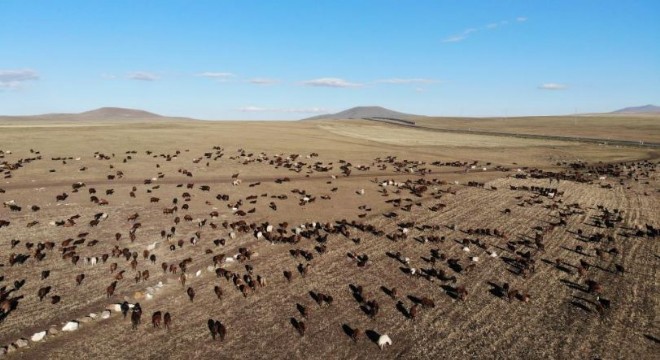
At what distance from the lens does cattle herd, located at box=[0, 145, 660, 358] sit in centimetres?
1177

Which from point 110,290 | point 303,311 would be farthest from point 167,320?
point 303,311

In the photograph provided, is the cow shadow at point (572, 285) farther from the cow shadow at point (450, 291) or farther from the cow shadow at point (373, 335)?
the cow shadow at point (373, 335)

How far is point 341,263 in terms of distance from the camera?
16.1 m

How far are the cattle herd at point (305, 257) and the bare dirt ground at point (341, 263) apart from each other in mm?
76

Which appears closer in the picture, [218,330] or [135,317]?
[218,330]

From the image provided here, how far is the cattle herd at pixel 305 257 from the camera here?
11773 millimetres

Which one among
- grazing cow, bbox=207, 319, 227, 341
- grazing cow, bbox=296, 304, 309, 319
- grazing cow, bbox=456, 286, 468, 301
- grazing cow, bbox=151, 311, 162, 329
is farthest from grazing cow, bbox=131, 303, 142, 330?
grazing cow, bbox=456, 286, 468, 301

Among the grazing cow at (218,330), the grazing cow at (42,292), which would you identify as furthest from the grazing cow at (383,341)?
the grazing cow at (42,292)

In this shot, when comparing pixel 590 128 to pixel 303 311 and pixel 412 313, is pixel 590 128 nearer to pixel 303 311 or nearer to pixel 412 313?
pixel 412 313

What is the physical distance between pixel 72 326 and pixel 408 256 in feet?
37.4

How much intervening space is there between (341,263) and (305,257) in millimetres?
1416

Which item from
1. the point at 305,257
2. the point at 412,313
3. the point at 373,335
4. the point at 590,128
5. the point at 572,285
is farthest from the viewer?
the point at 590,128

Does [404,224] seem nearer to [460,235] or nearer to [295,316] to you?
[460,235]

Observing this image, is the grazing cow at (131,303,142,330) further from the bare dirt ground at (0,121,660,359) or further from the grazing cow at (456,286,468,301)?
the grazing cow at (456,286,468,301)
